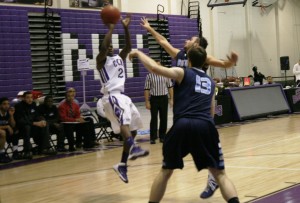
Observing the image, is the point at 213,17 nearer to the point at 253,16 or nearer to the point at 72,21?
the point at 253,16

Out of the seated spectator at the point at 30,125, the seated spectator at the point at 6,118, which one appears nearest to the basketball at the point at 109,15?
the seated spectator at the point at 6,118

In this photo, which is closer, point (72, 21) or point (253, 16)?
point (72, 21)

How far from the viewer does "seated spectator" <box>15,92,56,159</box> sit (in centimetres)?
1032

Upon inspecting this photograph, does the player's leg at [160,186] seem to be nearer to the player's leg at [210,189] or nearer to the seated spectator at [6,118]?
the player's leg at [210,189]

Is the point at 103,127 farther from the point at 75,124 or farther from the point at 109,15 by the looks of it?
the point at 109,15

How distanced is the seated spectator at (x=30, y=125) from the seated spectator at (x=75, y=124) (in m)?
0.52

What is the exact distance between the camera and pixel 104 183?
735cm

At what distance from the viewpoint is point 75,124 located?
450 inches

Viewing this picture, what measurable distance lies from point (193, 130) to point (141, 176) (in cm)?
320

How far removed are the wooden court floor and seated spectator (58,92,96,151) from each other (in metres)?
0.70

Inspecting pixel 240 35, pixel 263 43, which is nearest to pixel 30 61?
pixel 240 35

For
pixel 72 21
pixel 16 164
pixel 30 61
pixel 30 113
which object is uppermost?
pixel 72 21

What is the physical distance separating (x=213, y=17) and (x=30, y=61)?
9.88m

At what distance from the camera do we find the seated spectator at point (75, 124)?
1119 cm
